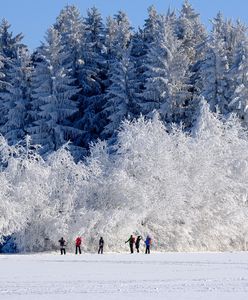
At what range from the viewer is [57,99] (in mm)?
59281

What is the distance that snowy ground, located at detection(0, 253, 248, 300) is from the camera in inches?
815

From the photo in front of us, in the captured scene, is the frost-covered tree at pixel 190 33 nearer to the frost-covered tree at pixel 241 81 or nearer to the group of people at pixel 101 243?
the frost-covered tree at pixel 241 81

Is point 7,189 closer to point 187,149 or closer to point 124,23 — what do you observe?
point 187,149

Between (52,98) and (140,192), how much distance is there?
17.7 m

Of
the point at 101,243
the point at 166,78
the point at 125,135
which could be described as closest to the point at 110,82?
the point at 166,78

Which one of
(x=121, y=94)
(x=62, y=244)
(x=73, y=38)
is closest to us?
(x=62, y=244)

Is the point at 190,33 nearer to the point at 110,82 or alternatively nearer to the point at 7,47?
the point at 110,82

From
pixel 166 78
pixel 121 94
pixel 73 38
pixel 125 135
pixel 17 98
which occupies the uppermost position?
pixel 73 38

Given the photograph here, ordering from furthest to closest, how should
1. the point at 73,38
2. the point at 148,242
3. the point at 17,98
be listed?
the point at 73,38, the point at 17,98, the point at 148,242

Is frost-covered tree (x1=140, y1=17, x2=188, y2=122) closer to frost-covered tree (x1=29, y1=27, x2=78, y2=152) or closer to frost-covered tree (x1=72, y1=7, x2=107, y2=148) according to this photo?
frost-covered tree (x1=72, y1=7, x2=107, y2=148)

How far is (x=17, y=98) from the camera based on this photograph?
6144 centimetres

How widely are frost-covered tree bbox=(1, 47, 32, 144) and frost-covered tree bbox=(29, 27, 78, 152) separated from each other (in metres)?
1.17

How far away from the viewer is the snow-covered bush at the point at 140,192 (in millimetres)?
41906

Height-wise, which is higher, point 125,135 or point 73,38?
point 73,38
